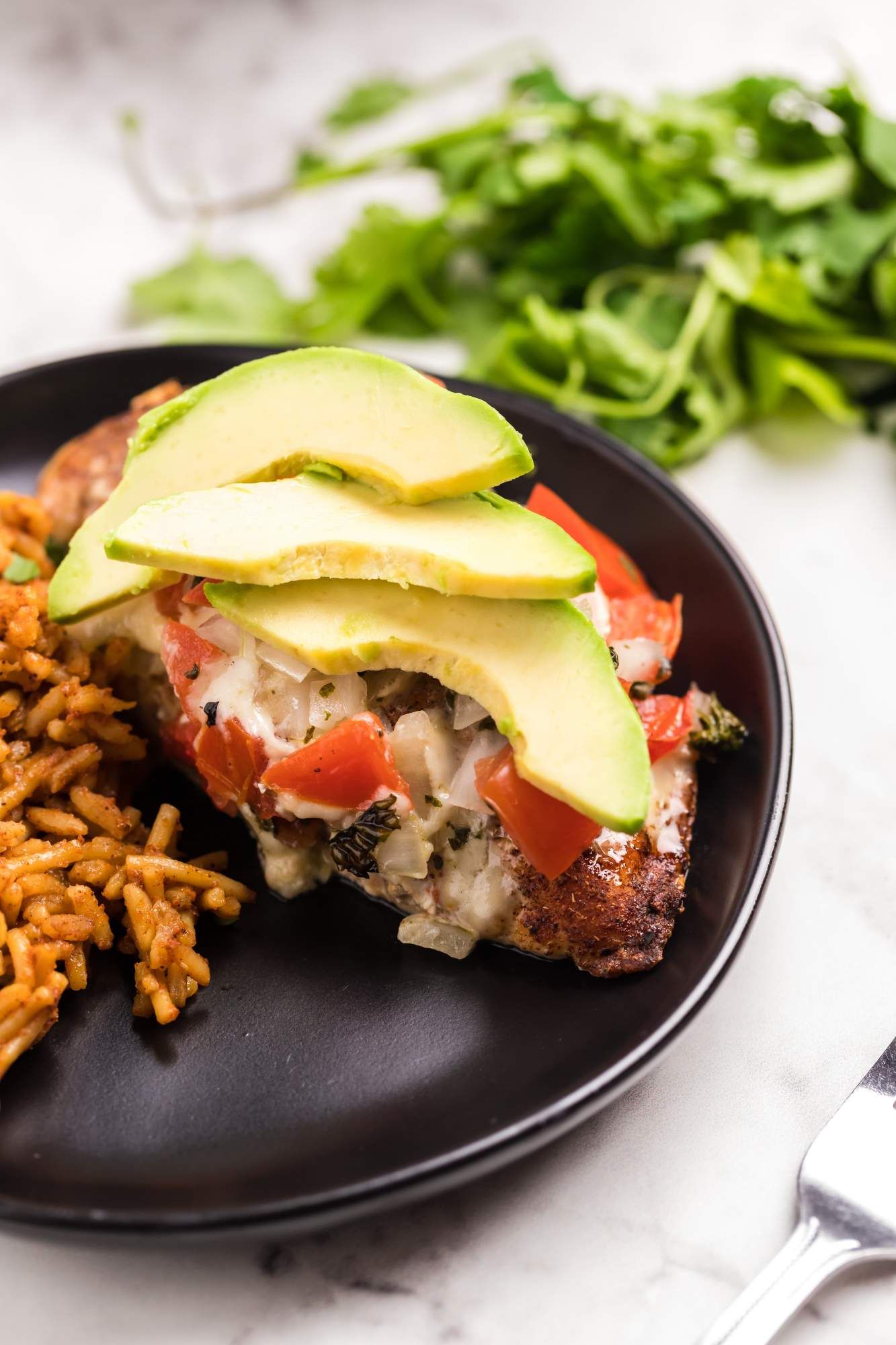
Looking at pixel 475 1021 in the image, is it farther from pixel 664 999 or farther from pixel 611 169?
pixel 611 169

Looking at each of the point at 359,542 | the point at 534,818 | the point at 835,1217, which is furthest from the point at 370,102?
the point at 835,1217

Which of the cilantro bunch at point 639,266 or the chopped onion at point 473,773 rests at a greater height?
the cilantro bunch at point 639,266

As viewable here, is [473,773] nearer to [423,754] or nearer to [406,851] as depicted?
[423,754]

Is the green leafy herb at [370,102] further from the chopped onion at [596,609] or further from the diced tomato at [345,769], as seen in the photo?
the diced tomato at [345,769]

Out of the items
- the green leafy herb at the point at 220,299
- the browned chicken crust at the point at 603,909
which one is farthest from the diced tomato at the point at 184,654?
the green leafy herb at the point at 220,299

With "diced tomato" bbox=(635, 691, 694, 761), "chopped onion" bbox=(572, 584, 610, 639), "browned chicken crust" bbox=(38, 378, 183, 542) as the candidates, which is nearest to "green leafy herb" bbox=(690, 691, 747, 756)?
"diced tomato" bbox=(635, 691, 694, 761)

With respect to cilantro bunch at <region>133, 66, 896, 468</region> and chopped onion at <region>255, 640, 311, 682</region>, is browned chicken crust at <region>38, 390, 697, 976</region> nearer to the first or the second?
chopped onion at <region>255, 640, 311, 682</region>
